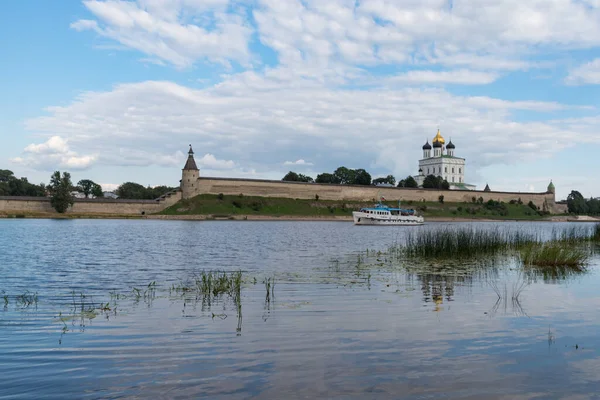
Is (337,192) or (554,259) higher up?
(337,192)

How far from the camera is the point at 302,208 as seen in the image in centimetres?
8344

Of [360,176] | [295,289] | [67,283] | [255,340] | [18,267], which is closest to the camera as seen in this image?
[255,340]

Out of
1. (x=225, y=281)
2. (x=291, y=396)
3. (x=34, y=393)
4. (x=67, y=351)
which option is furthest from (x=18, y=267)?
(x=291, y=396)

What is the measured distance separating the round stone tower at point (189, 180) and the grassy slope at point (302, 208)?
5.91ft

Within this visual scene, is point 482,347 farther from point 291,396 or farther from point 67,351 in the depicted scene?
point 67,351

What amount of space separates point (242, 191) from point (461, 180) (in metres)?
65.0

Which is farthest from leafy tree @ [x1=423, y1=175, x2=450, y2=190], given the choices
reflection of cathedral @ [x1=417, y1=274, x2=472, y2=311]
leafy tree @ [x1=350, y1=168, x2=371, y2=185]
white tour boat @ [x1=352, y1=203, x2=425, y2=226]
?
reflection of cathedral @ [x1=417, y1=274, x2=472, y2=311]

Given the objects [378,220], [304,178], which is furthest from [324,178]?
[378,220]

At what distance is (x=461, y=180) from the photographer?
421 ft

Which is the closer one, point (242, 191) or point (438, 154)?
point (242, 191)

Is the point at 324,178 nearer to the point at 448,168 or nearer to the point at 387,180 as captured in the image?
the point at 387,180

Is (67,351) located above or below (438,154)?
below

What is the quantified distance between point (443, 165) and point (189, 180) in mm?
66793

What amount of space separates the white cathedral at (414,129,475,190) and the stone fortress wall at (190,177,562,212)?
1718cm
